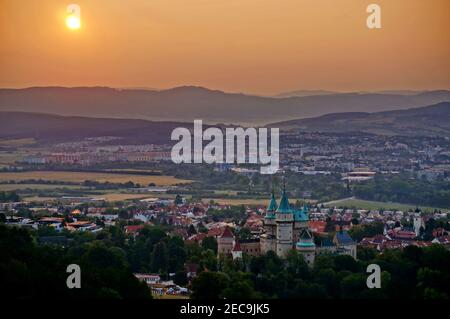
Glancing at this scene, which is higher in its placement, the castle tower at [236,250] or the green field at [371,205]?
the green field at [371,205]

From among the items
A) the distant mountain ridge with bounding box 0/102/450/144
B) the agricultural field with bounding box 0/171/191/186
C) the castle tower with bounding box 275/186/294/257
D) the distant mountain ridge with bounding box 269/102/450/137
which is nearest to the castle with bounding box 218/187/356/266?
the castle tower with bounding box 275/186/294/257

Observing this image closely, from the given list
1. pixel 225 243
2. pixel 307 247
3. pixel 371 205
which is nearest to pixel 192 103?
pixel 371 205

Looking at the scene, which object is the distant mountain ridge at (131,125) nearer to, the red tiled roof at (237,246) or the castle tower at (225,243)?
the castle tower at (225,243)

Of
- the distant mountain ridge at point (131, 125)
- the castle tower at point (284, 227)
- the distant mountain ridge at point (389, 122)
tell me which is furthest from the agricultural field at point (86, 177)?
the castle tower at point (284, 227)

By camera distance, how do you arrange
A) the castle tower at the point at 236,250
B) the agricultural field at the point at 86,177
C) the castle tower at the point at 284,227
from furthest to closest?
the agricultural field at the point at 86,177, the castle tower at the point at 284,227, the castle tower at the point at 236,250

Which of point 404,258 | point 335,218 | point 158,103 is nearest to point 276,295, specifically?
point 404,258

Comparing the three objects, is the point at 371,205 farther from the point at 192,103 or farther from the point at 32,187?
the point at 32,187

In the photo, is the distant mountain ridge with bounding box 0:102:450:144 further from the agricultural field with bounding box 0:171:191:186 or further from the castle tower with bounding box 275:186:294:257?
the castle tower with bounding box 275:186:294:257
